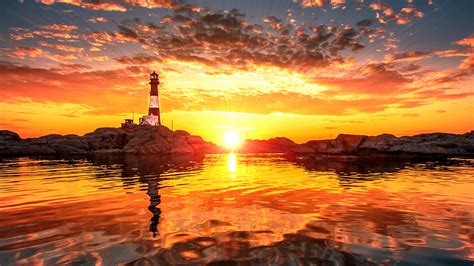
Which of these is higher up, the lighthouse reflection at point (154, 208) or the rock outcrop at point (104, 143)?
the rock outcrop at point (104, 143)

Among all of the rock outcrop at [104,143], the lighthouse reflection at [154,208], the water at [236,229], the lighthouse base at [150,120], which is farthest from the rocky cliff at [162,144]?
the lighthouse reflection at [154,208]

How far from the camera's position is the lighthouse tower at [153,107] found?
109 meters

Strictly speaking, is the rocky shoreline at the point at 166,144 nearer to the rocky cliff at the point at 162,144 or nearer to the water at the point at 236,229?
the rocky cliff at the point at 162,144

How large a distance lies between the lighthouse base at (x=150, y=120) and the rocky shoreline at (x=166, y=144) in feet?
11.0

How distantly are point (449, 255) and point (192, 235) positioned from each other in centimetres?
737

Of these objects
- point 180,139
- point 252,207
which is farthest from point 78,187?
point 180,139

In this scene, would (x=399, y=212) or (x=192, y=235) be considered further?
(x=399, y=212)

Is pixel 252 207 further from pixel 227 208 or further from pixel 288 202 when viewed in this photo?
pixel 288 202

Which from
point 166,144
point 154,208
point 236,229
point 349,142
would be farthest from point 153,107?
point 236,229

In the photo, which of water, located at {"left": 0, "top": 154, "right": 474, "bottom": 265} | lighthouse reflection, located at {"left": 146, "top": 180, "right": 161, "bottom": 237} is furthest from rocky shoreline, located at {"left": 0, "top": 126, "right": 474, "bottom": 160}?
water, located at {"left": 0, "top": 154, "right": 474, "bottom": 265}

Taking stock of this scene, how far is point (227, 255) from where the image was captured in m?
7.18

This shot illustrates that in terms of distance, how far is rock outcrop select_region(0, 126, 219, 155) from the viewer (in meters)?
90.5

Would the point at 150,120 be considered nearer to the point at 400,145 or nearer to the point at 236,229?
the point at 400,145

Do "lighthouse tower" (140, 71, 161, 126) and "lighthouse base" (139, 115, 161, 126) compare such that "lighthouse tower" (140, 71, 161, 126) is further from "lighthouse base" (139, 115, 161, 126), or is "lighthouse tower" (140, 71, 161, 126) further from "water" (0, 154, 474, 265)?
"water" (0, 154, 474, 265)
